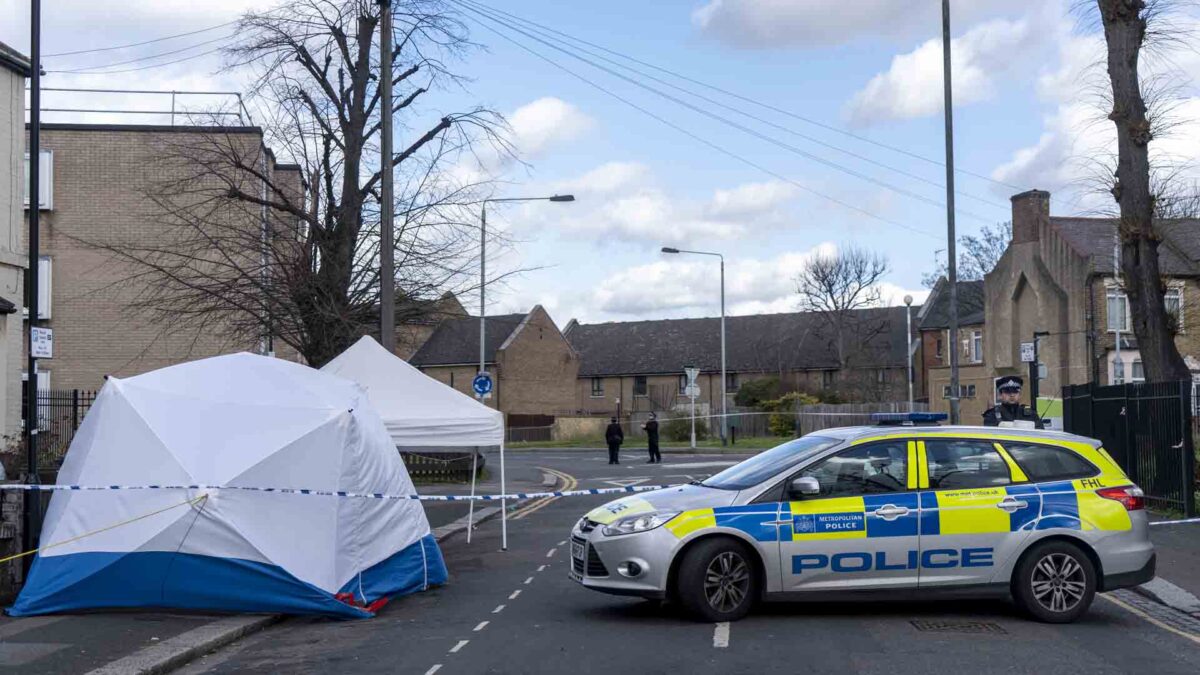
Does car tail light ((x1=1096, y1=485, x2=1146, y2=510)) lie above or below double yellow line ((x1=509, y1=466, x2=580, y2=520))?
above

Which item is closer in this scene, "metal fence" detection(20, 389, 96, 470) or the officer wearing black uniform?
the officer wearing black uniform

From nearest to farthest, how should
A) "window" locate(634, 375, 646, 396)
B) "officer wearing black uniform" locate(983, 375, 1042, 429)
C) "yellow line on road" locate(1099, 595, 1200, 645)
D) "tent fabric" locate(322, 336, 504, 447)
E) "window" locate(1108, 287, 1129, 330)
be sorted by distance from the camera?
Answer: "yellow line on road" locate(1099, 595, 1200, 645)
"tent fabric" locate(322, 336, 504, 447)
"officer wearing black uniform" locate(983, 375, 1042, 429)
"window" locate(1108, 287, 1129, 330)
"window" locate(634, 375, 646, 396)

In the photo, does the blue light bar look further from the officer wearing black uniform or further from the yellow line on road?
the officer wearing black uniform

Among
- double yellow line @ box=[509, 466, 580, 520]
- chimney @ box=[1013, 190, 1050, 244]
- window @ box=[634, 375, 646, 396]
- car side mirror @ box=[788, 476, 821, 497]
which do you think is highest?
chimney @ box=[1013, 190, 1050, 244]

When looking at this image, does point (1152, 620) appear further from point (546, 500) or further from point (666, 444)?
point (666, 444)

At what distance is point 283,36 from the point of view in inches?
849

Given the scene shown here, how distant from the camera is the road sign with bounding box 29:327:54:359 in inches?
510

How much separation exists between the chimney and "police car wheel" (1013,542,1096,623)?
4307 centimetres

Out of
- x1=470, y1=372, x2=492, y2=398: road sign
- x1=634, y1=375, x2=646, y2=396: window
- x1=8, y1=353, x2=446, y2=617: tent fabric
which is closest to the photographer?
x1=8, y1=353, x2=446, y2=617: tent fabric

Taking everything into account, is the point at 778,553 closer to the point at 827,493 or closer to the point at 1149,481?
the point at 827,493

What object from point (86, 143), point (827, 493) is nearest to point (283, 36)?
point (86, 143)

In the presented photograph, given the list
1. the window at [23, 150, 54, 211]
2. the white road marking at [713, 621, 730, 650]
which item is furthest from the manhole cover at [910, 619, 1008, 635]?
the window at [23, 150, 54, 211]

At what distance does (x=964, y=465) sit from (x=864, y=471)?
877 millimetres

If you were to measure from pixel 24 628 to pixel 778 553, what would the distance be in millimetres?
6167
